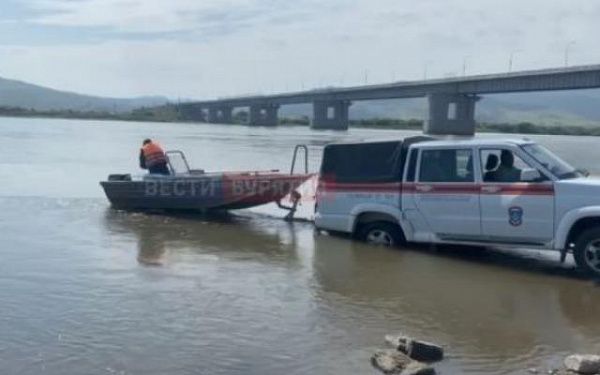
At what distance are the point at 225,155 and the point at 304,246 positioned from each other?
3107 centimetres

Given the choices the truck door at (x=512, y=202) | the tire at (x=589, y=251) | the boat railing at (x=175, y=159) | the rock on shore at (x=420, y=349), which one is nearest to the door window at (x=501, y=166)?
the truck door at (x=512, y=202)

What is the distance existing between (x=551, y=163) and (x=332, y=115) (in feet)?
342

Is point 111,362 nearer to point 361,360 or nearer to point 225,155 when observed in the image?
point 361,360

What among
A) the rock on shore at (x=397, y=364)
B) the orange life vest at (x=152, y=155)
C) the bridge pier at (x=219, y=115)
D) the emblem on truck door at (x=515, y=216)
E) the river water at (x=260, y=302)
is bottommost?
the river water at (x=260, y=302)

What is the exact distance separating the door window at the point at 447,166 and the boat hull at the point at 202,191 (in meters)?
4.60

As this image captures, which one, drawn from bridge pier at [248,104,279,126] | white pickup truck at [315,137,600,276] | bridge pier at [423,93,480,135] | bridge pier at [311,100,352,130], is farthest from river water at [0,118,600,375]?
bridge pier at [248,104,279,126]

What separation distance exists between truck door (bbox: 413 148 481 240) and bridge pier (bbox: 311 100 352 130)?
97.8 m

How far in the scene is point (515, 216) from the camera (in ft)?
39.8

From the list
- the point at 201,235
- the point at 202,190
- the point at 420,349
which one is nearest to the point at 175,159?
the point at 202,190

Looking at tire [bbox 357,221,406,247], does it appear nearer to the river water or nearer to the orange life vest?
the river water

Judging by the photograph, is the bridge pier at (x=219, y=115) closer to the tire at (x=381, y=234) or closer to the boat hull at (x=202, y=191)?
the boat hull at (x=202, y=191)

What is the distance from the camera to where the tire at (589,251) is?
11422 millimetres

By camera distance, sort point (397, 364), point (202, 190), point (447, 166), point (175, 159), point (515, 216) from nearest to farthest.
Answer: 1. point (397, 364)
2. point (515, 216)
3. point (447, 166)
4. point (202, 190)
5. point (175, 159)

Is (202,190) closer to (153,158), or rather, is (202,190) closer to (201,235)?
(153,158)
